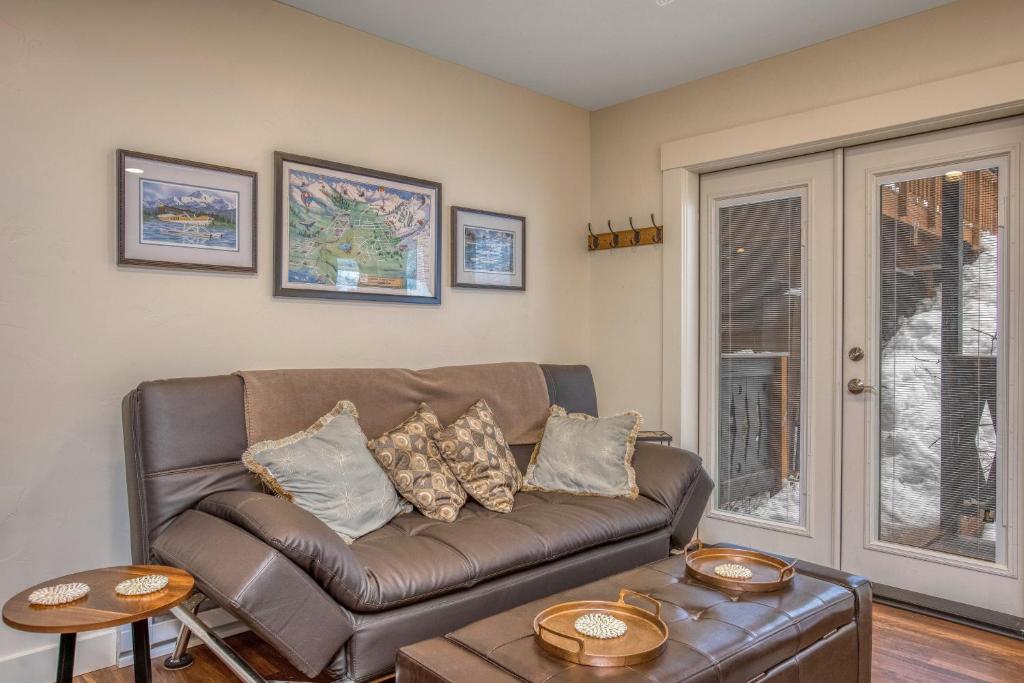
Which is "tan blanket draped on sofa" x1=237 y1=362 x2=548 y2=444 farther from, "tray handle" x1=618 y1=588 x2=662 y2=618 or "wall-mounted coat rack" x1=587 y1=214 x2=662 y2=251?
"tray handle" x1=618 y1=588 x2=662 y2=618

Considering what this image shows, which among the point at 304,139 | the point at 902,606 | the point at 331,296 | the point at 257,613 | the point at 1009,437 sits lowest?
the point at 902,606

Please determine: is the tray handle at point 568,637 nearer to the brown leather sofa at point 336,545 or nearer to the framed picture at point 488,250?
the brown leather sofa at point 336,545

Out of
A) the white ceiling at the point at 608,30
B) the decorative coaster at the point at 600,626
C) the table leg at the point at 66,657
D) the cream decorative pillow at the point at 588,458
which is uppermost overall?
the white ceiling at the point at 608,30

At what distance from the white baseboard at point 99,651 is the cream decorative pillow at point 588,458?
1.36m

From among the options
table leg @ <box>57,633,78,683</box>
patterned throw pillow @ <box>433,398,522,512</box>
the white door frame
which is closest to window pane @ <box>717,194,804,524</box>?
the white door frame

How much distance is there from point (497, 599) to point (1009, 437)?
83.9 inches

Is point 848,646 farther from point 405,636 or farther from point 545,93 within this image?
point 545,93

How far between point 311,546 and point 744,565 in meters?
1.25

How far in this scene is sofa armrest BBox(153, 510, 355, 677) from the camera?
1665 mm

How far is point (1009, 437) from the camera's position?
2.70 meters

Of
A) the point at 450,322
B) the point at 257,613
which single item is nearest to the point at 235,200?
the point at 450,322

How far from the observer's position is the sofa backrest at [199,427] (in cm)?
212

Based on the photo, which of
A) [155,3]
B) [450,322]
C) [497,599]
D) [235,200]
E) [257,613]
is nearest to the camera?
[257,613]

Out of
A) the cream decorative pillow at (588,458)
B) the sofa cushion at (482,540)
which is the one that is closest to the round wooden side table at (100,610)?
the sofa cushion at (482,540)
